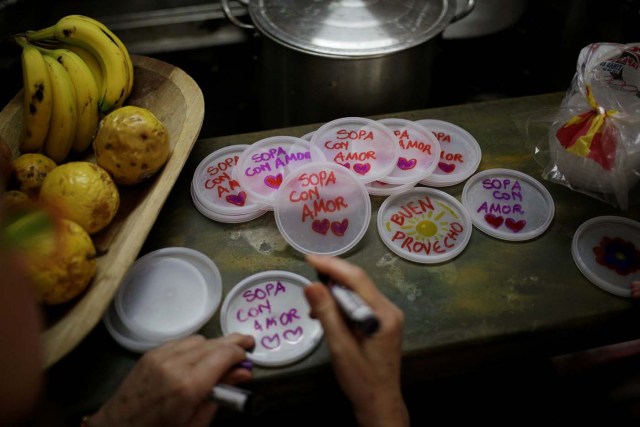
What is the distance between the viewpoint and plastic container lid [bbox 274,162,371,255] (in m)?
1.55

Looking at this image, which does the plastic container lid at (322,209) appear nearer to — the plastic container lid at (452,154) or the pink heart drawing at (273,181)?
the pink heart drawing at (273,181)

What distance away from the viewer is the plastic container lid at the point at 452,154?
5.70 ft

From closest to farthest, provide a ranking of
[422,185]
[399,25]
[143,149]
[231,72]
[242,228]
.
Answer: [143,149], [242,228], [422,185], [399,25], [231,72]

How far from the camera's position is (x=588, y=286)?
58.5 inches

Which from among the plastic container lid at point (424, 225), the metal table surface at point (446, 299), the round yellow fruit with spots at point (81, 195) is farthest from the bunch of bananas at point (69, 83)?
the plastic container lid at point (424, 225)

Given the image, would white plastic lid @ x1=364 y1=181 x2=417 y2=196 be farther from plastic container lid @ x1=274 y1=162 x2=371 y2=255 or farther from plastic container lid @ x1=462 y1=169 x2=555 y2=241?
plastic container lid @ x1=462 y1=169 x2=555 y2=241

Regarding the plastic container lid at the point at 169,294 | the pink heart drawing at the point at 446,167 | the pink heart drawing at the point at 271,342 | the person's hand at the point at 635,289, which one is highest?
the pink heart drawing at the point at 446,167

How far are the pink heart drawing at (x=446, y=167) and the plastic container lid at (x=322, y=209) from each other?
1.10 ft

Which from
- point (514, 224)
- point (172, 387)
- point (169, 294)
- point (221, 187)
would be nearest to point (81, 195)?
point (169, 294)

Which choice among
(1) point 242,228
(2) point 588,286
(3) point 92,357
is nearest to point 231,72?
(1) point 242,228

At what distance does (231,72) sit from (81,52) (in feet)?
4.79

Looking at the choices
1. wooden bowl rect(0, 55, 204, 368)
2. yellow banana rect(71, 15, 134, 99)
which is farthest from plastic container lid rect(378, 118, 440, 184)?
yellow banana rect(71, 15, 134, 99)

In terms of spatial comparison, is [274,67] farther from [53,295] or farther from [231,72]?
[53,295]

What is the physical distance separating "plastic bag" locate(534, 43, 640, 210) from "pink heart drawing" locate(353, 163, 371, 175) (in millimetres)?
634
